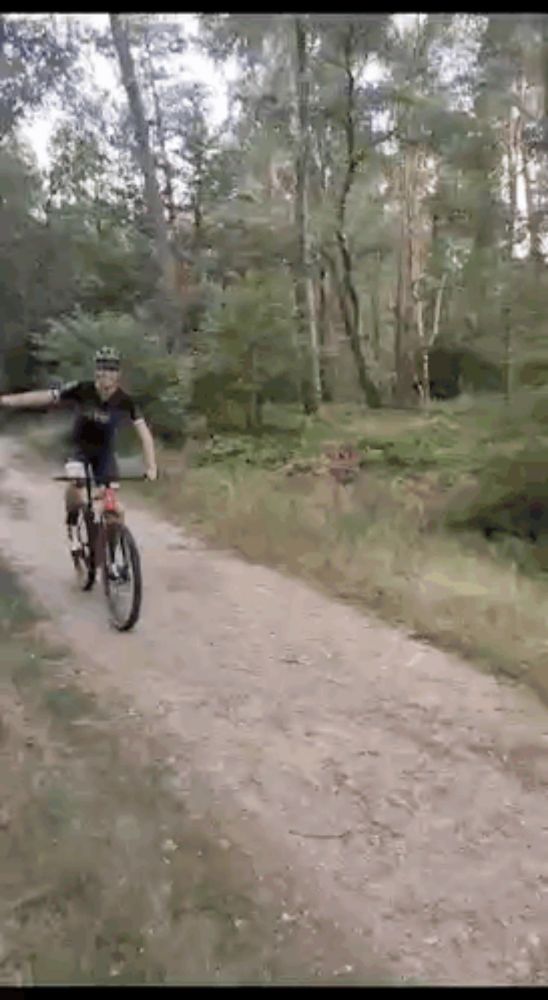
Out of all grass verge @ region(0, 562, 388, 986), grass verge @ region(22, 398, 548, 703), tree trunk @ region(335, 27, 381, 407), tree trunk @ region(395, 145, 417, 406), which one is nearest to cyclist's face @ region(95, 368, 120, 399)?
tree trunk @ region(335, 27, 381, 407)

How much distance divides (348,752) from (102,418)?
260 centimetres

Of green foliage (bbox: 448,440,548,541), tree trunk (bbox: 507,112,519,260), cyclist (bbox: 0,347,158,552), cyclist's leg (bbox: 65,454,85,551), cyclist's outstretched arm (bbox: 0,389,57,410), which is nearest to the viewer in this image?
tree trunk (bbox: 507,112,519,260)

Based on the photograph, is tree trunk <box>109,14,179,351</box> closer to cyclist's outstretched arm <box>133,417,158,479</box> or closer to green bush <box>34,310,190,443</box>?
green bush <box>34,310,190,443</box>

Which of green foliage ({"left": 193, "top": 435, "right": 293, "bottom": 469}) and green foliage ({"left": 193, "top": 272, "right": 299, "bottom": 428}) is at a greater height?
green foliage ({"left": 193, "top": 272, "right": 299, "bottom": 428})

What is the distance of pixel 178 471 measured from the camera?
9.25m

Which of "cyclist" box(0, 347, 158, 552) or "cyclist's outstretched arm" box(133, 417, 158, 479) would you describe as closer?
"cyclist" box(0, 347, 158, 552)

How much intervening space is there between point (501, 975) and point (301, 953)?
2.11 feet

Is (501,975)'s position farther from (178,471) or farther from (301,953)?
(178,471)

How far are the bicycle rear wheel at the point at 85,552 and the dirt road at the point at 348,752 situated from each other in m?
0.16

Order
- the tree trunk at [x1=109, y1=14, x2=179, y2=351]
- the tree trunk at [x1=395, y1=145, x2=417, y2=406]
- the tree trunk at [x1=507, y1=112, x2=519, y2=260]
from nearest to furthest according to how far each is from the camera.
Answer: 1. the tree trunk at [x1=109, y1=14, x2=179, y2=351]
2. the tree trunk at [x1=507, y1=112, x2=519, y2=260]
3. the tree trunk at [x1=395, y1=145, x2=417, y2=406]

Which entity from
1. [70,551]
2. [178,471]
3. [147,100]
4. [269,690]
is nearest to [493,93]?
[147,100]

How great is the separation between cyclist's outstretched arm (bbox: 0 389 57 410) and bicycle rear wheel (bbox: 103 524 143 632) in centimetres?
119

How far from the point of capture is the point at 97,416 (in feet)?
18.1

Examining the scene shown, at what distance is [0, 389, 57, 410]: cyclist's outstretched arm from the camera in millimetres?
4336
